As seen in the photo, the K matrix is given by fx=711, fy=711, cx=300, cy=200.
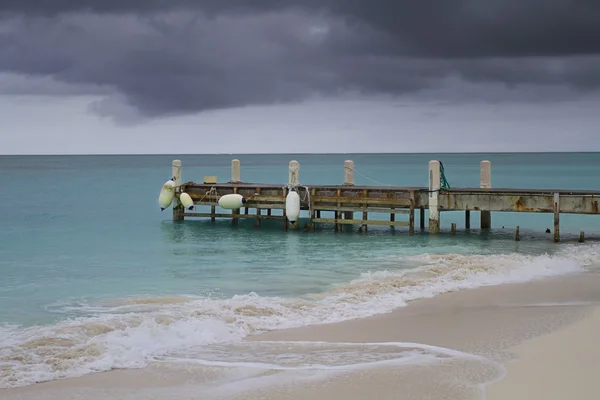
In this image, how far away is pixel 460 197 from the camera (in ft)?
82.6

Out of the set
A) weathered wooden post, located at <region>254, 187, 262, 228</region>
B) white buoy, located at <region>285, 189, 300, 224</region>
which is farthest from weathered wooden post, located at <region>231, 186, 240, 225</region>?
white buoy, located at <region>285, 189, 300, 224</region>

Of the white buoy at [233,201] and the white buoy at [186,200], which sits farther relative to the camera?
the white buoy at [186,200]

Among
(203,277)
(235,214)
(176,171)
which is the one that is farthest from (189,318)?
(176,171)

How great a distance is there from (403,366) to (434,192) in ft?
54.8

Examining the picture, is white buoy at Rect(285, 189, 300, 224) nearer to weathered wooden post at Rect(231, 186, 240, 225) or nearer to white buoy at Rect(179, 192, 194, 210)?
weathered wooden post at Rect(231, 186, 240, 225)

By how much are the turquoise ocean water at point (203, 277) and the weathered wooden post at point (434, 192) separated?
2.45 ft

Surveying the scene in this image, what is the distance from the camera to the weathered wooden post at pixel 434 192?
25328mm

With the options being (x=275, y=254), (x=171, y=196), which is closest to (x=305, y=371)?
(x=275, y=254)

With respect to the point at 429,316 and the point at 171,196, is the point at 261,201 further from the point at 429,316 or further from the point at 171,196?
the point at 429,316

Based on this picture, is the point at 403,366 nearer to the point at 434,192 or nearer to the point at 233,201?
the point at 434,192

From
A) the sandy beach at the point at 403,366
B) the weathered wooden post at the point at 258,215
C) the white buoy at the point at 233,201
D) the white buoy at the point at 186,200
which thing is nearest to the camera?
the sandy beach at the point at 403,366

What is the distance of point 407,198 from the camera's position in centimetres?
2597

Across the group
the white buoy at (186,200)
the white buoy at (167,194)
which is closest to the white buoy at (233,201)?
the white buoy at (186,200)

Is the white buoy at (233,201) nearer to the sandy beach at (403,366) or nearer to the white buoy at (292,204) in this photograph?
the white buoy at (292,204)
